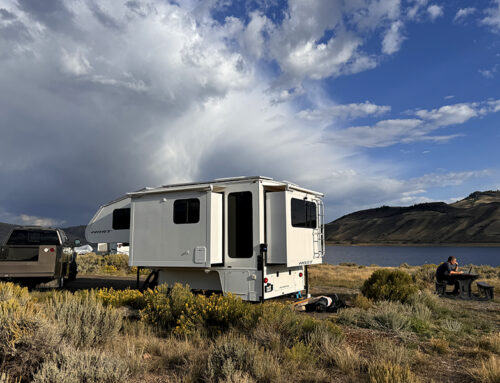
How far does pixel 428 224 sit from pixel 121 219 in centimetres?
12194

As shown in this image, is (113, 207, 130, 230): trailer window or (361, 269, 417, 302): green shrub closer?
(361, 269, 417, 302): green shrub

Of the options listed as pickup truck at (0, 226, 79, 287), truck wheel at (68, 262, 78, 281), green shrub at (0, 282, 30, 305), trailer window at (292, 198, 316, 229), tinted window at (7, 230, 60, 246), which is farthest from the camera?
truck wheel at (68, 262, 78, 281)

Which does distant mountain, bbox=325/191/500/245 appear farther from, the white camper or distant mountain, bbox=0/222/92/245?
the white camper

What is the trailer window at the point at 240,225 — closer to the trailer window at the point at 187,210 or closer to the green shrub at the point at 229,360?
the trailer window at the point at 187,210

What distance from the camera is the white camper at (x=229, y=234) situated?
27.5 ft

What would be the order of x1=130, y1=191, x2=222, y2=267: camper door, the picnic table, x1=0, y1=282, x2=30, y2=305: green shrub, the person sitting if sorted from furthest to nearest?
the person sitting < the picnic table < x1=130, y1=191, x2=222, y2=267: camper door < x1=0, y1=282, x2=30, y2=305: green shrub

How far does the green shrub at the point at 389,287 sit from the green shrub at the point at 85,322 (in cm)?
582

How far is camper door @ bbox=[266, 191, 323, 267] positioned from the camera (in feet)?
27.4

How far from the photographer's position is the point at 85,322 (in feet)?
18.8

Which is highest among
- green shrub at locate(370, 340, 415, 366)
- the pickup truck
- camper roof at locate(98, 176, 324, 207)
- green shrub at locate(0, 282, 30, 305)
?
camper roof at locate(98, 176, 324, 207)

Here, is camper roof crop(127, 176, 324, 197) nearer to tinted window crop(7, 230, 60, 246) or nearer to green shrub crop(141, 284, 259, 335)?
green shrub crop(141, 284, 259, 335)

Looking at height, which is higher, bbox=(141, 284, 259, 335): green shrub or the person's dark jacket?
the person's dark jacket

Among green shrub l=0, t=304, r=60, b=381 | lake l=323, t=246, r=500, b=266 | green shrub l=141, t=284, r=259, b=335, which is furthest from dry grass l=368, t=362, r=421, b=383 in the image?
lake l=323, t=246, r=500, b=266

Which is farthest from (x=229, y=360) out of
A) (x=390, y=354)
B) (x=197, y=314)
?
(x=197, y=314)
